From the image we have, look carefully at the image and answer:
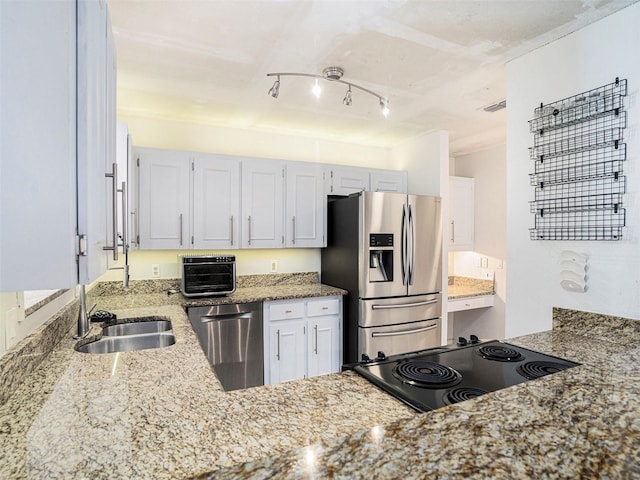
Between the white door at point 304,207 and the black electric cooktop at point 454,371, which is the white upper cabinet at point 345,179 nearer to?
the white door at point 304,207

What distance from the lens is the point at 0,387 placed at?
3.25 ft

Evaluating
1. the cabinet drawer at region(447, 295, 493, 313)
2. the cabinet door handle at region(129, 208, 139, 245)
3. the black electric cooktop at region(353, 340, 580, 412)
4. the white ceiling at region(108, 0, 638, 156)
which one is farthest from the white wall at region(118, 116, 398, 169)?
the black electric cooktop at region(353, 340, 580, 412)

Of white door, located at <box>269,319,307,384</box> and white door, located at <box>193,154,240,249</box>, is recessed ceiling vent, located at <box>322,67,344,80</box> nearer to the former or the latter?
white door, located at <box>193,154,240,249</box>

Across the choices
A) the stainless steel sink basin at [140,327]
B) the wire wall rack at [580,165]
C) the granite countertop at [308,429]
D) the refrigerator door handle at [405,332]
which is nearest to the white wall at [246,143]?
the stainless steel sink basin at [140,327]

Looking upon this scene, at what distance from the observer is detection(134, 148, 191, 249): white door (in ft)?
9.56

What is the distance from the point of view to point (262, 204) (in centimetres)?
334

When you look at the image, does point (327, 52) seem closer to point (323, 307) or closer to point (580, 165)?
point (580, 165)

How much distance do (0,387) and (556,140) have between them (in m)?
2.51

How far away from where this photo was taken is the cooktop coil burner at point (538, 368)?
1.27 metres

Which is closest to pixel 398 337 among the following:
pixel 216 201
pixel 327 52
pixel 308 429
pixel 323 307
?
pixel 323 307

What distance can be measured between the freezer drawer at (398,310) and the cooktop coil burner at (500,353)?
1538 millimetres

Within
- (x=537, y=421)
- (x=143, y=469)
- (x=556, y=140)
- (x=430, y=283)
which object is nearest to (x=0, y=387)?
(x=143, y=469)

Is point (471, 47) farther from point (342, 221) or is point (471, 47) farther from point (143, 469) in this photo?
point (143, 469)

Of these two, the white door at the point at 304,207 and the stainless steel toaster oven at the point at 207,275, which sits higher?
the white door at the point at 304,207
